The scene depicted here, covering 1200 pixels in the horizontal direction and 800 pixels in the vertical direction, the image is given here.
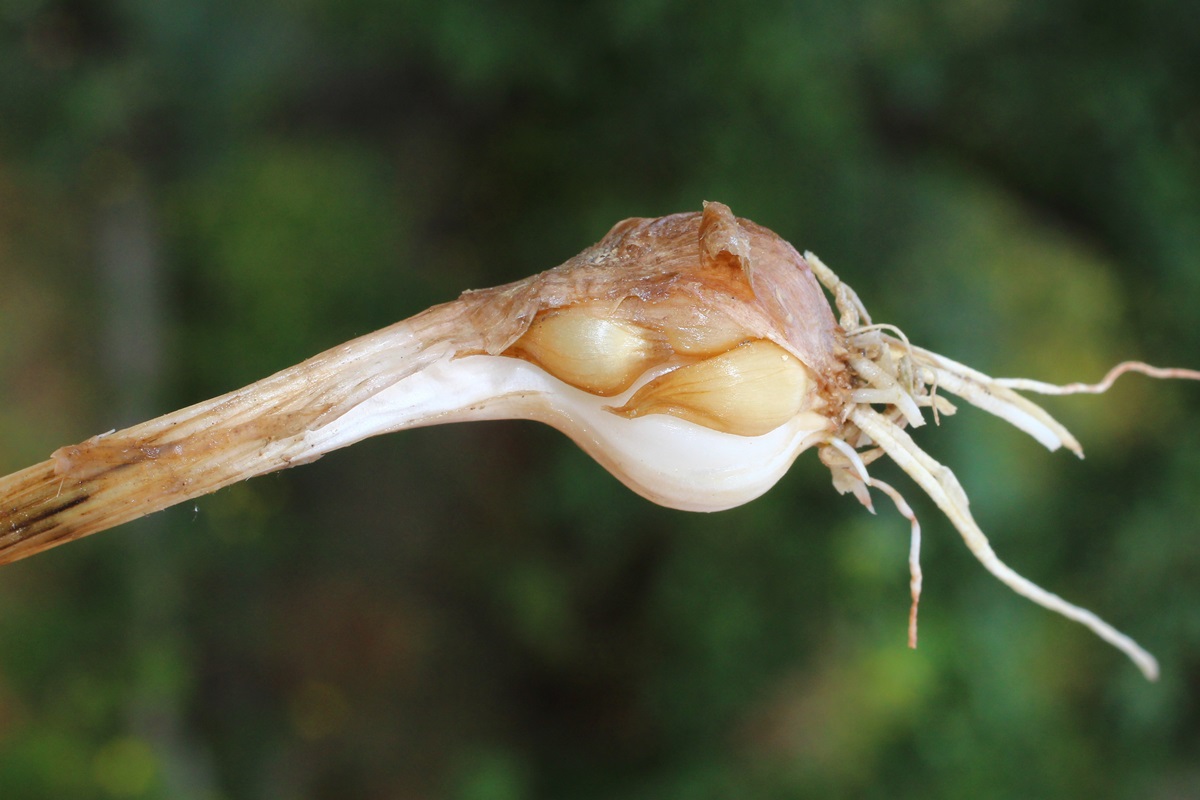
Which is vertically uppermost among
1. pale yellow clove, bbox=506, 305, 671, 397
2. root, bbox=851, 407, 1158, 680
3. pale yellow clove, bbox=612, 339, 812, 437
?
pale yellow clove, bbox=506, 305, 671, 397

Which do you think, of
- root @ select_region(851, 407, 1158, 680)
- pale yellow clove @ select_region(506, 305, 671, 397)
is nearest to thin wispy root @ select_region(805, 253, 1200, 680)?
root @ select_region(851, 407, 1158, 680)

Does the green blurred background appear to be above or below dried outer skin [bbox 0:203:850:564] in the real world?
above

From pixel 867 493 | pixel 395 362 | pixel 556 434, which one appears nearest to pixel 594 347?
pixel 395 362

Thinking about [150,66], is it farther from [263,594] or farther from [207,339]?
[263,594]

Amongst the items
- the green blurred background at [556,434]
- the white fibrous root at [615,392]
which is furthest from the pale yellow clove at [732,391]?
the green blurred background at [556,434]

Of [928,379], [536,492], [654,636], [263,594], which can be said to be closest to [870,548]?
[654,636]

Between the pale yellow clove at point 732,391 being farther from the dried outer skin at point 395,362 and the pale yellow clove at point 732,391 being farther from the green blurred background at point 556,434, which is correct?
the green blurred background at point 556,434

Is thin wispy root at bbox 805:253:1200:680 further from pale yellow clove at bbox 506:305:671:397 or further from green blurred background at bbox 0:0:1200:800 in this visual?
green blurred background at bbox 0:0:1200:800
